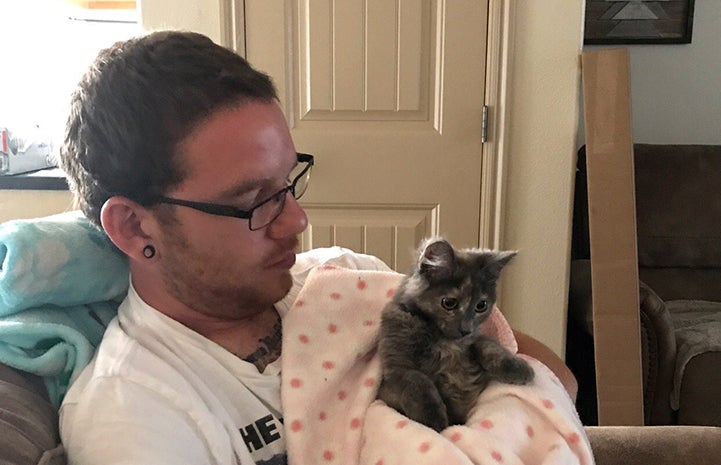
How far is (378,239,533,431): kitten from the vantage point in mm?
1017

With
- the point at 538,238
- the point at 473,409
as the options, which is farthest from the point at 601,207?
the point at 473,409

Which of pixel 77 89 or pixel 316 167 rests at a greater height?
pixel 77 89

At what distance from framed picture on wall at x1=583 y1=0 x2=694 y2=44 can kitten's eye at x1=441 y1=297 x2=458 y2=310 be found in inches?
94.3

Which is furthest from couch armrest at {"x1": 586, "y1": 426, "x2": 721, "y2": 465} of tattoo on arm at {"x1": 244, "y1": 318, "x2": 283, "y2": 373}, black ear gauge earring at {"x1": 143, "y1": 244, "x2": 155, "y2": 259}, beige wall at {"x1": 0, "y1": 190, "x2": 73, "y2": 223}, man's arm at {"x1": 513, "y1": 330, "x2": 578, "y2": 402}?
beige wall at {"x1": 0, "y1": 190, "x2": 73, "y2": 223}

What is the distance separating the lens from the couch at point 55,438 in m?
0.81

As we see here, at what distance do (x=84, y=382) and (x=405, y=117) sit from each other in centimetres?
159

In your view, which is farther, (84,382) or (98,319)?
(98,319)

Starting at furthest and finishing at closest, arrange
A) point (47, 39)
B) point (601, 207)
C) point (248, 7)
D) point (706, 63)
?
point (706, 63), point (47, 39), point (248, 7), point (601, 207)

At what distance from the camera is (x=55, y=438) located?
2.92 feet

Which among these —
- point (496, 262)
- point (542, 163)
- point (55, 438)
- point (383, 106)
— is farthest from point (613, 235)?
point (55, 438)

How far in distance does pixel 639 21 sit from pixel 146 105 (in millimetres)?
2708

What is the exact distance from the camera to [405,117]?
7.54 ft

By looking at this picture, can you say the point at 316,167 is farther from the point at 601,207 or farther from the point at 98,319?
the point at 98,319

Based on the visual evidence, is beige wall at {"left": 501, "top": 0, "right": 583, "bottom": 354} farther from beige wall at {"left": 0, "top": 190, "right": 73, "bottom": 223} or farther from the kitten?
beige wall at {"left": 0, "top": 190, "right": 73, "bottom": 223}
